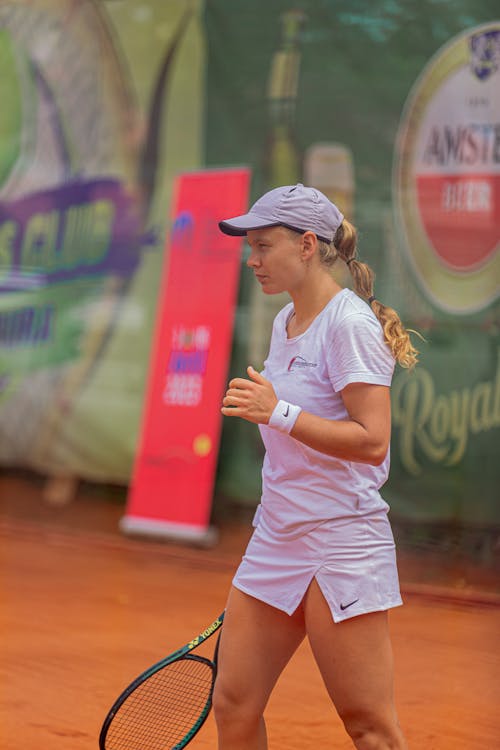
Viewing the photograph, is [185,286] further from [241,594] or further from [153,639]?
[241,594]

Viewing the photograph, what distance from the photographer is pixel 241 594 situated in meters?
2.94

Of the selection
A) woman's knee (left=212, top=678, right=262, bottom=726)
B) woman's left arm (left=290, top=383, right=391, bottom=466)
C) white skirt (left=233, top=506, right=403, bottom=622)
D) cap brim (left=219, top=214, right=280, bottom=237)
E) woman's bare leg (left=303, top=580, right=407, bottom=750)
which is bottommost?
woman's knee (left=212, top=678, right=262, bottom=726)

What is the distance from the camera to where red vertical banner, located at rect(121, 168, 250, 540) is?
8.32 metres

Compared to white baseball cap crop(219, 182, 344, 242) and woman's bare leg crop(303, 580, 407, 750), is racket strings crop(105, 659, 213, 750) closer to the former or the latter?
woman's bare leg crop(303, 580, 407, 750)

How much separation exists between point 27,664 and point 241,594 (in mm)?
2561

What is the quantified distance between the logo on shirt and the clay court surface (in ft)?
6.02

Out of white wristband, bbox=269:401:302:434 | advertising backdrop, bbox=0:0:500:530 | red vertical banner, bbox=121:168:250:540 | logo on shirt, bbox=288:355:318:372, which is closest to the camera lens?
white wristband, bbox=269:401:302:434

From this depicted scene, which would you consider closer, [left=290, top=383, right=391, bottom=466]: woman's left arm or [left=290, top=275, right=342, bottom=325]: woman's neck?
[left=290, top=383, right=391, bottom=466]: woman's left arm

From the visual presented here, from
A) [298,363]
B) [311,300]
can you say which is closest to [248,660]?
[298,363]

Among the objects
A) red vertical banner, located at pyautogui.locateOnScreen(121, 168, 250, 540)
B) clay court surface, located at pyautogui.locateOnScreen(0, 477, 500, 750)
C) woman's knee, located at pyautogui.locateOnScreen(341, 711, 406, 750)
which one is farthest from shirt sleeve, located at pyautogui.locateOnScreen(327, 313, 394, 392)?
red vertical banner, located at pyautogui.locateOnScreen(121, 168, 250, 540)

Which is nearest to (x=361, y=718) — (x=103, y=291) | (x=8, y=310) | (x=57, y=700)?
(x=57, y=700)

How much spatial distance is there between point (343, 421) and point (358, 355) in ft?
0.50

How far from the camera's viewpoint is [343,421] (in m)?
2.79

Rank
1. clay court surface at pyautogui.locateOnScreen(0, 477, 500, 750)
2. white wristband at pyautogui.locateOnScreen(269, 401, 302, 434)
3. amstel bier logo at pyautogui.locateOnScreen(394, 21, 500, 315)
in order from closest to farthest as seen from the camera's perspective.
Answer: white wristband at pyautogui.locateOnScreen(269, 401, 302, 434) → clay court surface at pyautogui.locateOnScreen(0, 477, 500, 750) → amstel bier logo at pyautogui.locateOnScreen(394, 21, 500, 315)
